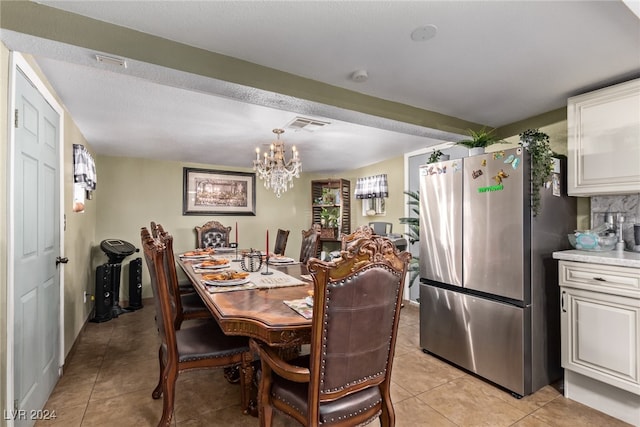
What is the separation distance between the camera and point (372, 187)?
522 centimetres

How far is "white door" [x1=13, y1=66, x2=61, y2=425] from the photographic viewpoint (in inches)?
67.3

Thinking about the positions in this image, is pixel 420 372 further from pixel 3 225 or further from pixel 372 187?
pixel 372 187

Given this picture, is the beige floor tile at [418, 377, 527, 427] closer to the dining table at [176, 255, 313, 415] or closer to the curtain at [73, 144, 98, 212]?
the dining table at [176, 255, 313, 415]

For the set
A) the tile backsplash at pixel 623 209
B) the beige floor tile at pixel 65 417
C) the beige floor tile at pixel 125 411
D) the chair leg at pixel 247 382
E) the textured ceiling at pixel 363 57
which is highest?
the textured ceiling at pixel 363 57

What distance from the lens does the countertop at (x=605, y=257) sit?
6.26 ft

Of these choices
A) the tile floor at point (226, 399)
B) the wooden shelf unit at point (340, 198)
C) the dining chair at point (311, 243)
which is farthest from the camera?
the wooden shelf unit at point (340, 198)

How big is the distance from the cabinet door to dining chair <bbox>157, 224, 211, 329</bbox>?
2.75 metres

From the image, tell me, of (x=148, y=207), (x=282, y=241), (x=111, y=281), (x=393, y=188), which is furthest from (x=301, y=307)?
(x=148, y=207)

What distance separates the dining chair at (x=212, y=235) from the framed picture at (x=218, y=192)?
282 mm

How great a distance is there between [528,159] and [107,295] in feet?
15.5

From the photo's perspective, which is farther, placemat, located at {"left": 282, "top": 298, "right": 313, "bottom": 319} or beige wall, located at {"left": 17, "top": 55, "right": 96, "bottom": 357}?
beige wall, located at {"left": 17, "top": 55, "right": 96, "bottom": 357}

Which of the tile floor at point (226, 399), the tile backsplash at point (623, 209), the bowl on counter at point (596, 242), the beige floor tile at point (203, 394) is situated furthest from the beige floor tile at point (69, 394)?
the tile backsplash at point (623, 209)

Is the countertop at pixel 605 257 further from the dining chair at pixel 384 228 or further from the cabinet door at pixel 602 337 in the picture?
the dining chair at pixel 384 228

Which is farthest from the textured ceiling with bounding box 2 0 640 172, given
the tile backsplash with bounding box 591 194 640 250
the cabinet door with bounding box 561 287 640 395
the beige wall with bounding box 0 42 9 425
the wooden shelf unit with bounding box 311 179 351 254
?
the wooden shelf unit with bounding box 311 179 351 254
